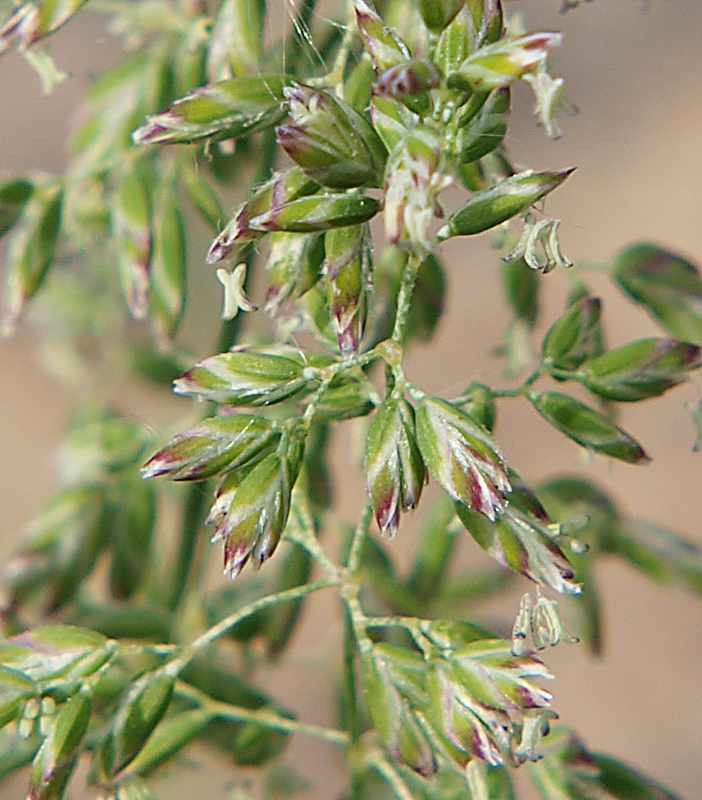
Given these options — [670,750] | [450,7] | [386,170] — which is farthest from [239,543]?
[670,750]

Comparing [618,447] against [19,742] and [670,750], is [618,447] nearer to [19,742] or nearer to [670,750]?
[19,742]

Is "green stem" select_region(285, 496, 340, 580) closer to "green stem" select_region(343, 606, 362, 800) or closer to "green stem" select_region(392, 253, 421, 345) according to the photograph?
"green stem" select_region(343, 606, 362, 800)

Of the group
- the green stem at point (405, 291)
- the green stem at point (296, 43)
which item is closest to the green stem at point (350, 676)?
the green stem at point (405, 291)

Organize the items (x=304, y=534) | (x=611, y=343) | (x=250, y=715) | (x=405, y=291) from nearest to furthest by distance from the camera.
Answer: (x=405, y=291), (x=304, y=534), (x=250, y=715), (x=611, y=343)

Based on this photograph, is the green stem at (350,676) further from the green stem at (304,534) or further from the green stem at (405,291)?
the green stem at (405,291)

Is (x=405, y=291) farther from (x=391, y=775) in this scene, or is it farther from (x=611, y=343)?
(x=611, y=343)

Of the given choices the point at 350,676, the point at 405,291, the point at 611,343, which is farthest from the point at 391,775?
the point at 611,343

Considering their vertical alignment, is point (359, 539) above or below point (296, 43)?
below

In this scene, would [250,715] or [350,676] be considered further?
[250,715]

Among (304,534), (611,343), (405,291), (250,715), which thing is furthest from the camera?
(611,343)
